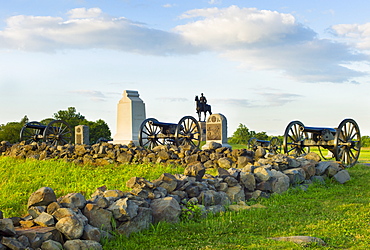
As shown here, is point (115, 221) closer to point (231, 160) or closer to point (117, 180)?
point (117, 180)

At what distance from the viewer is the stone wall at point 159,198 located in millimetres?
4707

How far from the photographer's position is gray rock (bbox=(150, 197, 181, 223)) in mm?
5898

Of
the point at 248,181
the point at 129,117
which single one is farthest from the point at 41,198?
the point at 129,117

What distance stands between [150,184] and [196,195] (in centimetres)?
91

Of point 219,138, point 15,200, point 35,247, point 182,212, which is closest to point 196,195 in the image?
point 182,212

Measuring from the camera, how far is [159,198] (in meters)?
6.30

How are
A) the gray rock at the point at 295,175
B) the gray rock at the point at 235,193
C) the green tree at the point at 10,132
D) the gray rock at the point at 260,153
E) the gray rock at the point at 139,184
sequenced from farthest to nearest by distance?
the green tree at the point at 10,132 < the gray rock at the point at 260,153 < the gray rock at the point at 295,175 < the gray rock at the point at 235,193 < the gray rock at the point at 139,184

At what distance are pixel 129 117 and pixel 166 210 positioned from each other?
14192 mm

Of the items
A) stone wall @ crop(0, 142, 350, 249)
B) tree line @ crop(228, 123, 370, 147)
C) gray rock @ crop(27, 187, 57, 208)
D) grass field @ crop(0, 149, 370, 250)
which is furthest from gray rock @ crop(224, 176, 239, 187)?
tree line @ crop(228, 123, 370, 147)

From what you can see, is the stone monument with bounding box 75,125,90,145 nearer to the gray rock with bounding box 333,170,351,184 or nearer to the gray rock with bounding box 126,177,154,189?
the gray rock with bounding box 333,170,351,184

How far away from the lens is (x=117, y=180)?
10.2m

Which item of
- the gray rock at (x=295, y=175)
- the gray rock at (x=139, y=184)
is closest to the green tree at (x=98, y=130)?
the gray rock at (x=295, y=175)

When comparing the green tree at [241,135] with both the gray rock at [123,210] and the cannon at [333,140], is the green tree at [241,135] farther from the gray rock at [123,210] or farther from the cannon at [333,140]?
the gray rock at [123,210]

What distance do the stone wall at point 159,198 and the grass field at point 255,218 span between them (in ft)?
0.81
